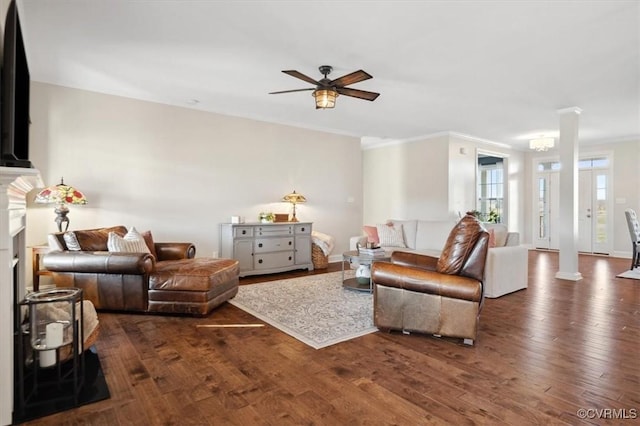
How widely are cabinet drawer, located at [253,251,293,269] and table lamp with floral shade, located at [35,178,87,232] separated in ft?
8.08

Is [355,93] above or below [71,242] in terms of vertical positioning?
above

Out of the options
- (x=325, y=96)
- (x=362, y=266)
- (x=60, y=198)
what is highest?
(x=325, y=96)

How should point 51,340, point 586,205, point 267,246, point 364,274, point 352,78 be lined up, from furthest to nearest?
1. point 586,205
2. point 267,246
3. point 364,274
4. point 352,78
5. point 51,340

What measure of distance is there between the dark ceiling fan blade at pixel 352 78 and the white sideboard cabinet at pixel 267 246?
9.07 ft

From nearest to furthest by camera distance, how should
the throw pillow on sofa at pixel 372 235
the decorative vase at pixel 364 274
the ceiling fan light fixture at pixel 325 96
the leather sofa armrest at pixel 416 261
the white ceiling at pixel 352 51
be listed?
the white ceiling at pixel 352 51 → the leather sofa armrest at pixel 416 261 → the ceiling fan light fixture at pixel 325 96 → the decorative vase at pixel 364 274 → the throw pillow on sofa at pixel 372 235

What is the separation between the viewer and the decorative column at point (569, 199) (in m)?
5.38

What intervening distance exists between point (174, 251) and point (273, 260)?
175 centimetres

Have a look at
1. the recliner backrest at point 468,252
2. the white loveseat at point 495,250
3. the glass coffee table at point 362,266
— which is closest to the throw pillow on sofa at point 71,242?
the glass coffee table at point 362,266

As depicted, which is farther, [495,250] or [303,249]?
[303,249]

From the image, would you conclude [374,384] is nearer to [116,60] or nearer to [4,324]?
[4,324]

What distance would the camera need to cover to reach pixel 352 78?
3244 mm

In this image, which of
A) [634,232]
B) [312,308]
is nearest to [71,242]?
[312,308]

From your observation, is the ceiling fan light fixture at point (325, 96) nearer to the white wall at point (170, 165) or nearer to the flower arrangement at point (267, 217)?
the white wall at point (170, 165)

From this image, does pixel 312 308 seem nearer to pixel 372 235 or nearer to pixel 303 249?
pixel 303 249
